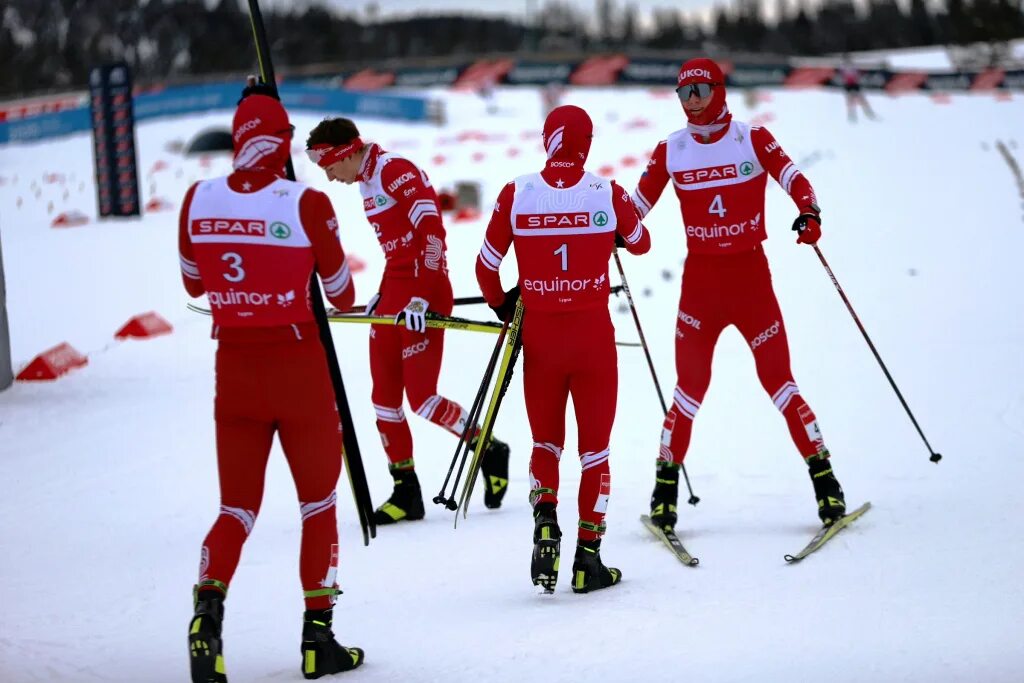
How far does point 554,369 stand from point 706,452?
2.75 meters

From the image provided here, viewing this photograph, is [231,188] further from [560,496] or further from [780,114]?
[780,114]

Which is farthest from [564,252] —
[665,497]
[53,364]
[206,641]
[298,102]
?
[298,102]

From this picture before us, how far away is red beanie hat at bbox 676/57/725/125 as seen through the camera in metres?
5.98

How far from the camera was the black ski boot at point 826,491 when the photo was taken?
5828mm

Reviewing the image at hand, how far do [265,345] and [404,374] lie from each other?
238cm

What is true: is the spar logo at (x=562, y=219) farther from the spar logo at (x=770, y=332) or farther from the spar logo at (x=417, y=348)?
the spar logo at (x=417, y=348)

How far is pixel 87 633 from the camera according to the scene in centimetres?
474

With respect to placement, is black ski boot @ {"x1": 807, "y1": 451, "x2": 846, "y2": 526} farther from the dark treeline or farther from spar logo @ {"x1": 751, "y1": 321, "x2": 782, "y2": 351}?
the dark treeline

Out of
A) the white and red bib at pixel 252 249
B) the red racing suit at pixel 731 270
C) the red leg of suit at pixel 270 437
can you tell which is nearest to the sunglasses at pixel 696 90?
the red racing suit at pixel 731 270

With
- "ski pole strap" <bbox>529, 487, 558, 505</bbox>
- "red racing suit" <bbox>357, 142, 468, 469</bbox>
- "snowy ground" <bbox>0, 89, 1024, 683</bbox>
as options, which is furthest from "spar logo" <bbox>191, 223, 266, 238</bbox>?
"red racing suit" <bbox>357, 142, 468, 469</bbox>

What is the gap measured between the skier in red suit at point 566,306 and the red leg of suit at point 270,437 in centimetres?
118

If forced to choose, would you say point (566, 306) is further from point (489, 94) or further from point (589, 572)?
point (489, 94)

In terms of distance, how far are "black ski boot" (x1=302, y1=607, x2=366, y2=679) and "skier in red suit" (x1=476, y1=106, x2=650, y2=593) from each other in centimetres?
105

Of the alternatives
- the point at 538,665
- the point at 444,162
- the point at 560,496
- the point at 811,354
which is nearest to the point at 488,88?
the point at 444,162
